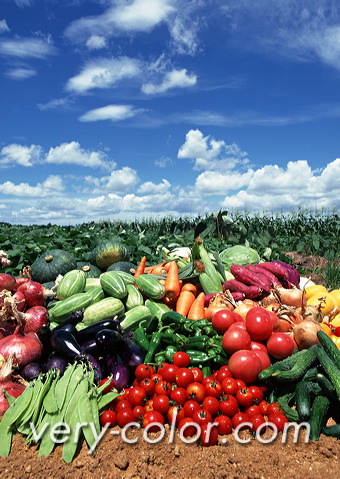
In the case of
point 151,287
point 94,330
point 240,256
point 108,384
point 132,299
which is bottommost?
point 108,384

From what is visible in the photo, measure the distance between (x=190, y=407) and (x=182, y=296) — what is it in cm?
265

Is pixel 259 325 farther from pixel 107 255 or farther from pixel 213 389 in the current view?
pixel 107 255

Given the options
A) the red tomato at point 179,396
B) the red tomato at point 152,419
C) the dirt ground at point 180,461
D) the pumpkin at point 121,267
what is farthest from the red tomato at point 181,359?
the pumpkin at point 121,267

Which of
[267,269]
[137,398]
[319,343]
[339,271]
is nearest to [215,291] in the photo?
[267,269]

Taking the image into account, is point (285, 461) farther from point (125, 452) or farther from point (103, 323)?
point (103, 323)

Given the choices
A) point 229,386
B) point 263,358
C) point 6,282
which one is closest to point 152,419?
point 229,386

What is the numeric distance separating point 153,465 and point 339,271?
908cm

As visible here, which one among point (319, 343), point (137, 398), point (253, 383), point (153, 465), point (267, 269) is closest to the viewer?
Result: point (153, 465)

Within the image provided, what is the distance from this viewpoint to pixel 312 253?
17344mm

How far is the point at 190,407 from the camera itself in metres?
4.00

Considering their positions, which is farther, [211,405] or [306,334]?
[306,334]

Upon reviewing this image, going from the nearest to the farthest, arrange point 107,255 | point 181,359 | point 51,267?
point 181,359
point 51,267
point 107,255

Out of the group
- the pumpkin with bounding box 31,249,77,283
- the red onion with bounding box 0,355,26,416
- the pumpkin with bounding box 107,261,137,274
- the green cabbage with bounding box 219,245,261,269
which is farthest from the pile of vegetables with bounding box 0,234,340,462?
the green cabbage with bounding box 219,245,261,269

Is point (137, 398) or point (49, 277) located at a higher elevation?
point (49, 277)
